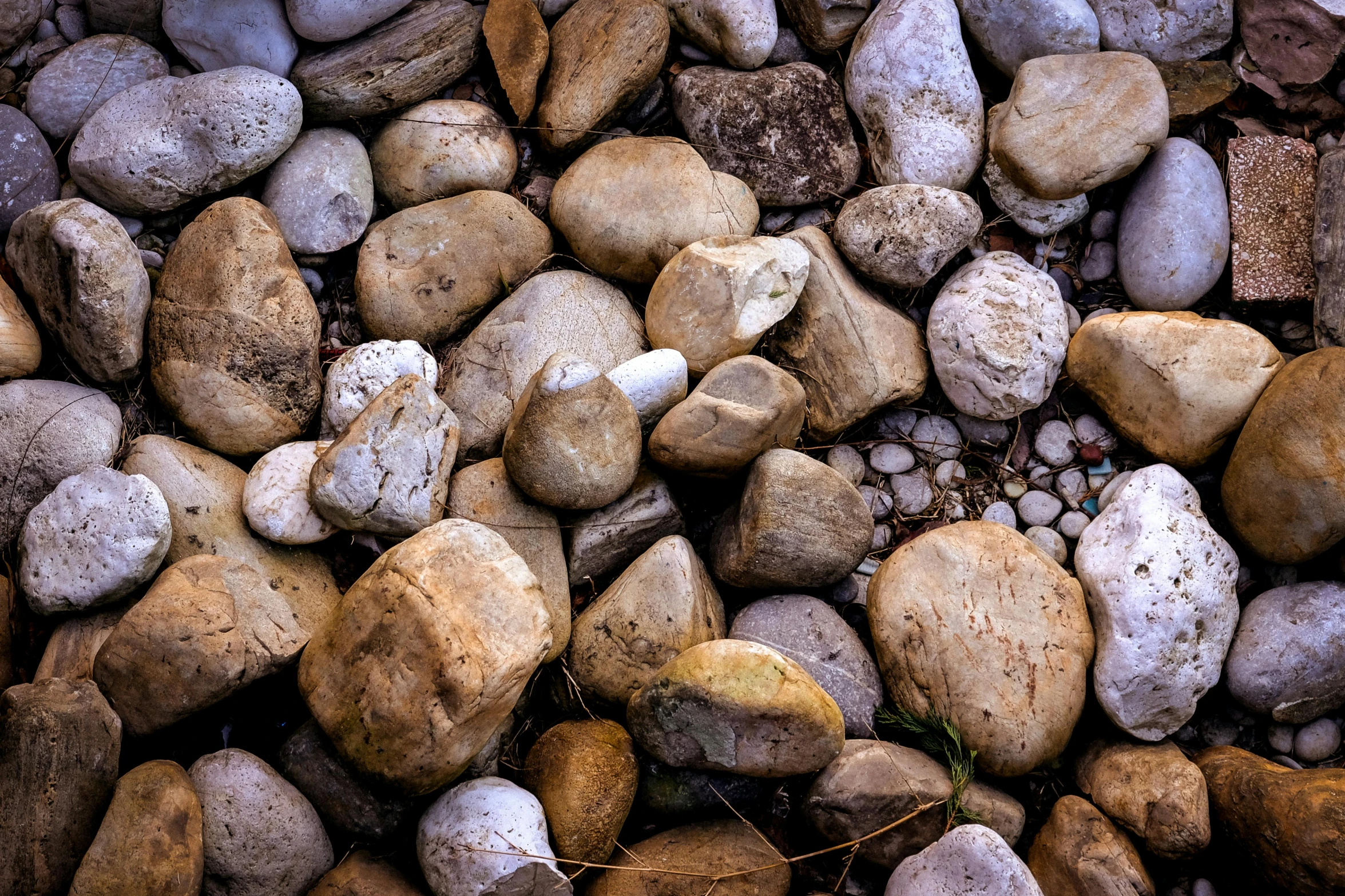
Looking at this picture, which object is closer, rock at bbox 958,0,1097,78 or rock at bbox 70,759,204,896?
rock at bbox 70,759,204,896

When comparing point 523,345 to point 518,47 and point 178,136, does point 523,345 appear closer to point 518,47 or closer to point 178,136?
point 518,47

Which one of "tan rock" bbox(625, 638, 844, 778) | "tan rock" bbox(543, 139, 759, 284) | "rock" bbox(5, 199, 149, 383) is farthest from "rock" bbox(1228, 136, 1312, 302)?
"rock" bbox(5, 199, 149, 383)

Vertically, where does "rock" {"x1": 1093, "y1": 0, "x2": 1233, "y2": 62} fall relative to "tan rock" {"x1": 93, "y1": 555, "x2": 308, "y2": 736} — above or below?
above

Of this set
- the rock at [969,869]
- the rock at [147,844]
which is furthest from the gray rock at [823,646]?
the rock at [147,844]

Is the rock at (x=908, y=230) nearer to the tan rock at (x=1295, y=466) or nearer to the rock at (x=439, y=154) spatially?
the tan rock at (x=1295, y=466)

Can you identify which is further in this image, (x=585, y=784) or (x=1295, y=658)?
(x=1295, y=658)

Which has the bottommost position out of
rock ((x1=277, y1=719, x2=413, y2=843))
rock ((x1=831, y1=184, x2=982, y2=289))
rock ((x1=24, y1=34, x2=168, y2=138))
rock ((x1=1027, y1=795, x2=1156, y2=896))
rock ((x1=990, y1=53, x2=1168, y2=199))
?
rock ((x1=1027, y1=795, x2=1156, y2=896))

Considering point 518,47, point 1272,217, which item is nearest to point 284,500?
point 518,47

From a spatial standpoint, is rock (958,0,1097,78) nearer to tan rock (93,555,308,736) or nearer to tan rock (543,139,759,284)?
tan rock (543,139,759,284)
